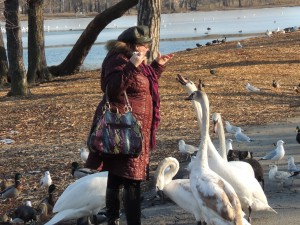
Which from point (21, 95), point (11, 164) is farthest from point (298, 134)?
point (21, 95)

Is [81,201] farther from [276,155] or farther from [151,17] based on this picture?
[151,17]

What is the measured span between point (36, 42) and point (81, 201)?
1443 cm

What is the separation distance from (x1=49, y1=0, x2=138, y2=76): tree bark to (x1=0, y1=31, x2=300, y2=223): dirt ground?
4.22 feet

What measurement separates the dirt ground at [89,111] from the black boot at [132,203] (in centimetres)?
245

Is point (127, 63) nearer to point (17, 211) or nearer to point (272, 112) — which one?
point (17, 211)

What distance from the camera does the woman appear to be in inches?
225

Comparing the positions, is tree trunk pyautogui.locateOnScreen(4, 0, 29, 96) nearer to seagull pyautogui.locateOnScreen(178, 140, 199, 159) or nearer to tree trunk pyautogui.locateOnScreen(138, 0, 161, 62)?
tree trunk pyautogui.locateOnScreen(138, 0, 161, 62)

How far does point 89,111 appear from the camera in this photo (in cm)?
1379

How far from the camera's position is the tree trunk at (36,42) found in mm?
20516

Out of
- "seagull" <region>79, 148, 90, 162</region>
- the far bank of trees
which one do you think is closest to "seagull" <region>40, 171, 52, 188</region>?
"seagull" <region>79, 148, 90, 162</region>

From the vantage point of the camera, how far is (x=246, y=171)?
23.9 ft

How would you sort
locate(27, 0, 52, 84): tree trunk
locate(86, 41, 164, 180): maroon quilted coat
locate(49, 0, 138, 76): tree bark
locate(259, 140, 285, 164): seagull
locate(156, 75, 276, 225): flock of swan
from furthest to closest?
locate(49, 0, 138, 76): tree bark < locate(27, 0, 52, 84): tree trunk < locate(259, 140, 285, 164): seagull < locate(156, 75, 276, 225): flock of swan < locate(86, 41, 164, 180): maroon quilted coat

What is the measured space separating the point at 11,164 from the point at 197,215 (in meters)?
4.58

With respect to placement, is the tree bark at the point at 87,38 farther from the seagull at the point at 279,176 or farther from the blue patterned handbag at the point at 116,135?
the blue patterned handbag at the point at 116,135
